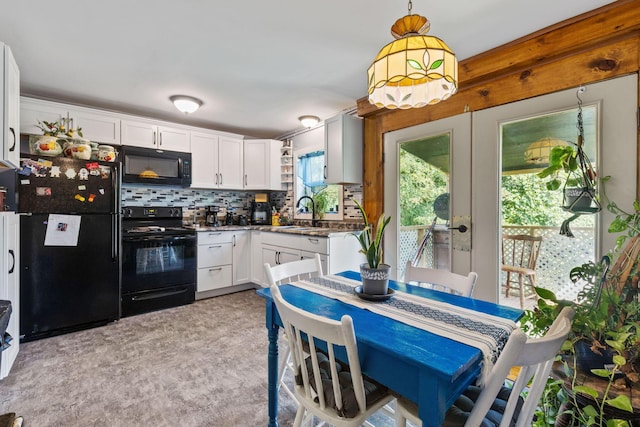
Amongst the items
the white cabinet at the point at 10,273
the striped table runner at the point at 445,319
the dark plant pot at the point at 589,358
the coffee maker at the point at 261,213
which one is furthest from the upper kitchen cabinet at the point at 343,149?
the white cabinet at the point at 10,273

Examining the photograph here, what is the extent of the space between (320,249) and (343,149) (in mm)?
1063

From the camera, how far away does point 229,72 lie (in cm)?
251

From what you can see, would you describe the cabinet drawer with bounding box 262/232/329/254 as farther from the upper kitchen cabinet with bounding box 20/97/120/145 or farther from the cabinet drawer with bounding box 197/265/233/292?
the upper kitchen cabinet with bounding box 20/97/120/145

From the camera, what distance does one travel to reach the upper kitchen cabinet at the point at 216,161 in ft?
12.5

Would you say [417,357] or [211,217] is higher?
[211,217]

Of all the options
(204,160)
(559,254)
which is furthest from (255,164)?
(559,254)

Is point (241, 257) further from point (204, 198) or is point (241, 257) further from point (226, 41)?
point (226, 41)

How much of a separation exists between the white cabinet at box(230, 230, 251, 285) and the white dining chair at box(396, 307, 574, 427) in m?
3.11

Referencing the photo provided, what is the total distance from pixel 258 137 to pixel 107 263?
9.08 feet

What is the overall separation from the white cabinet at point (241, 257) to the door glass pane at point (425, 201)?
2074mm

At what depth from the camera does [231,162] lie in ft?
13.5

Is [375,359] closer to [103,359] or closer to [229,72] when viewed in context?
[103,359]

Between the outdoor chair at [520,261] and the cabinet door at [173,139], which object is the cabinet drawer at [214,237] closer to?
the cabinet door at [173,139]

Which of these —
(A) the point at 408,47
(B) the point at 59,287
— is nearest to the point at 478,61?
(A) the point at 408,47
